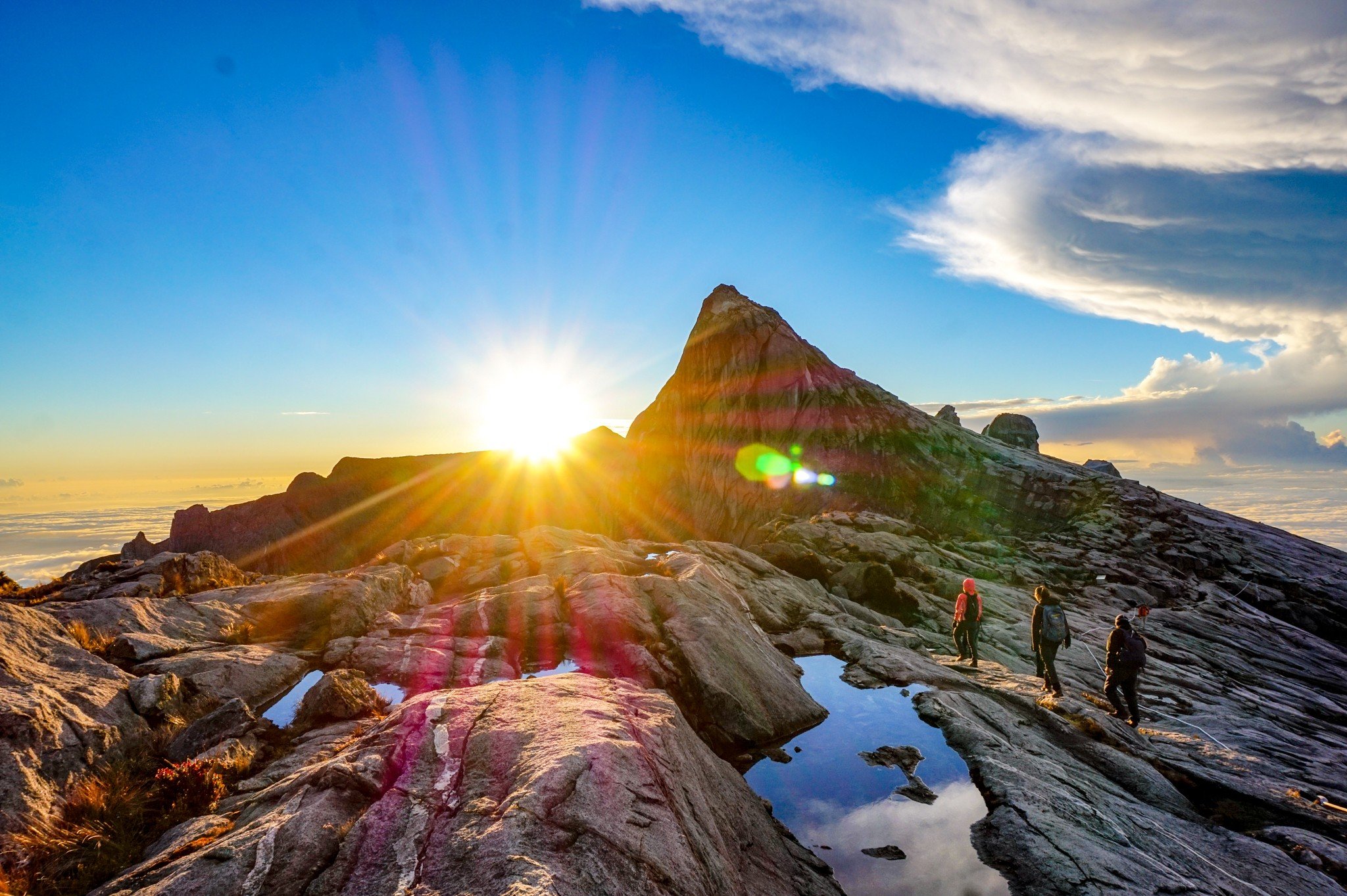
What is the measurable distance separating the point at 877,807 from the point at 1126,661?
1195 cm

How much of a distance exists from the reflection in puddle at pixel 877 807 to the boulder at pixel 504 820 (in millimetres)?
1008

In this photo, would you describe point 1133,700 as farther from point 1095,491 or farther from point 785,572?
point 1095,491

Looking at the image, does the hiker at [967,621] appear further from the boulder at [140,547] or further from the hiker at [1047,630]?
the boulder at [140,547]

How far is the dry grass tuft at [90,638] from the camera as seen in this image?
13.2 m

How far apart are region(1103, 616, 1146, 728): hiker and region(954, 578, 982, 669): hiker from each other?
14.9 feet

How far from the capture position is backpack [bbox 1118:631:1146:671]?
1788 cm

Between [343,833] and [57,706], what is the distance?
7395mm

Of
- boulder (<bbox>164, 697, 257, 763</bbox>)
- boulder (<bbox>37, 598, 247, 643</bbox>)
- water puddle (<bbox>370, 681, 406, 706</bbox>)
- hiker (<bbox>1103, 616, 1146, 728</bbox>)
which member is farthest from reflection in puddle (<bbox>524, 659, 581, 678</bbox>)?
hiker (<bbox>1103, 616, 1146, 728</bbox>)

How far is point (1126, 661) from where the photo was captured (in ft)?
59.2

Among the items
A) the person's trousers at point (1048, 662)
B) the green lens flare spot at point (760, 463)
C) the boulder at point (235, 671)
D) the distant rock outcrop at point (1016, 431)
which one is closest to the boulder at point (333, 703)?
the boulder at point (235, 671)

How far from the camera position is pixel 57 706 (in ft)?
32.8

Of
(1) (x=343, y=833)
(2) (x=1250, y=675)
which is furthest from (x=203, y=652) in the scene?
(2) (x=1250, y=675)

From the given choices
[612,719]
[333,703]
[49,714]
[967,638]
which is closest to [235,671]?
[333,703]

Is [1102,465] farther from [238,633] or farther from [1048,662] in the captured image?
[238,633]
